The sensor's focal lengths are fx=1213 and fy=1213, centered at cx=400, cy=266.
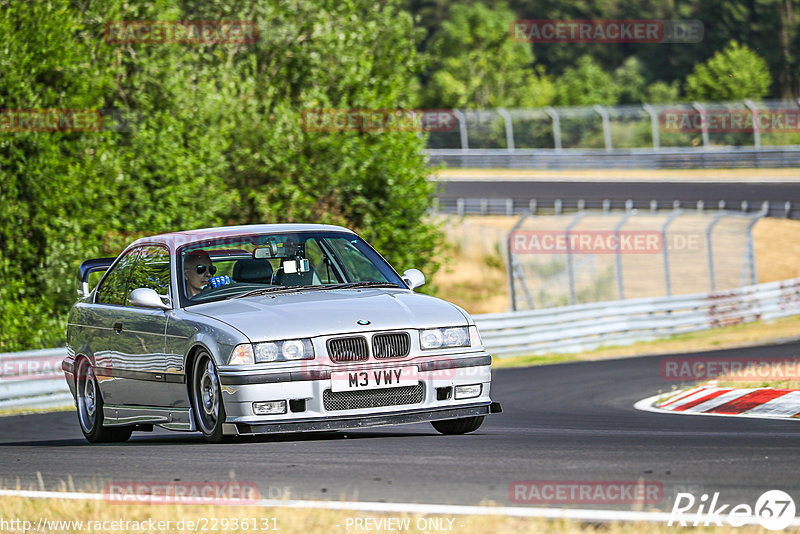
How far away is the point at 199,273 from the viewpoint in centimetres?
866

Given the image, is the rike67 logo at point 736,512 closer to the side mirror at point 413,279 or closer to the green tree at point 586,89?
the side mirror at point 413,279

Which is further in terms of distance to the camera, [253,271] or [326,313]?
[253,271]

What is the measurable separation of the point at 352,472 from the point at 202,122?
1956 centimetres

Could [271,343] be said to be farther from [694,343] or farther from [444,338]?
[694,343]

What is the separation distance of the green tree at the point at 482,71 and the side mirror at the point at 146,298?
64.4 meters

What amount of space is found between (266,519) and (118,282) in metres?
4.74

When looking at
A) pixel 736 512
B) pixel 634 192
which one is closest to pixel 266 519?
pixel 736 512

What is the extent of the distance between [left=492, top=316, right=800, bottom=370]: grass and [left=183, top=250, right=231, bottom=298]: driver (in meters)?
11.9

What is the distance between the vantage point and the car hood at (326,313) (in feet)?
24.5

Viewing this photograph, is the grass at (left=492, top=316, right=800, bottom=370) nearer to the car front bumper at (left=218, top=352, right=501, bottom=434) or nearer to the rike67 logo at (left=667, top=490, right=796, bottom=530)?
the car front bumper at (left=218, top=352, right=501, bottom=434)

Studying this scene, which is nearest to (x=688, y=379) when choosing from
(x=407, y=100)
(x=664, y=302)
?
(x=664, y=302)

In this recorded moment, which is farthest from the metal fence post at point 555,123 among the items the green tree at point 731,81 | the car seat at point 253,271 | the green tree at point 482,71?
the car seat at point 253,271

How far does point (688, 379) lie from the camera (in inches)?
617

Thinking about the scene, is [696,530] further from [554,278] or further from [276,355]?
[554,278]
